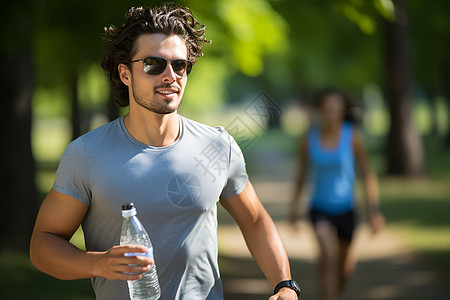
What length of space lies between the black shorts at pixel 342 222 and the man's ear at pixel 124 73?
3.91m

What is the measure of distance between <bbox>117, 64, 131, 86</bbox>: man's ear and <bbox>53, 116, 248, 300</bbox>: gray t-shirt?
0.17 metres

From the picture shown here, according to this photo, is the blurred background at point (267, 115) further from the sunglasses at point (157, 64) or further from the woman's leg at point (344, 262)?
the woman's leg at point (344, 262)

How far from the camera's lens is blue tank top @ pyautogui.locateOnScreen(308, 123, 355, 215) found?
6570mm

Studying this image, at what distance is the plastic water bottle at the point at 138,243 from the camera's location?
105 inches

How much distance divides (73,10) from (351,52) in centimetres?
1828

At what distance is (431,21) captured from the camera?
20141mm

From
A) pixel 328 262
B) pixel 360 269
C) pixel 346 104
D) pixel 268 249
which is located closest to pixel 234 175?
pixel 268 249

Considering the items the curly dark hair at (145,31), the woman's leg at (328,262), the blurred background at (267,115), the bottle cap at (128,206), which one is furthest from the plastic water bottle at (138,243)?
the woman's leg at (328,262)

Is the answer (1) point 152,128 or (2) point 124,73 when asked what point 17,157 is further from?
(1) point 152,128

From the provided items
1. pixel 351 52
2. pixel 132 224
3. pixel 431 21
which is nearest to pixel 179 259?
pixel 132 224

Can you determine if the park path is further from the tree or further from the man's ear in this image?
the man's ear

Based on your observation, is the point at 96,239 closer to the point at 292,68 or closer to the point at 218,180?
the point at 218,180

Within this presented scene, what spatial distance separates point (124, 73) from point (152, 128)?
0.29 meters

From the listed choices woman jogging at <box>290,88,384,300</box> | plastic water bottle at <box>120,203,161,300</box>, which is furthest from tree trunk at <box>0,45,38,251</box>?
plastic water bottle at <box>120,203,161,300</box>
